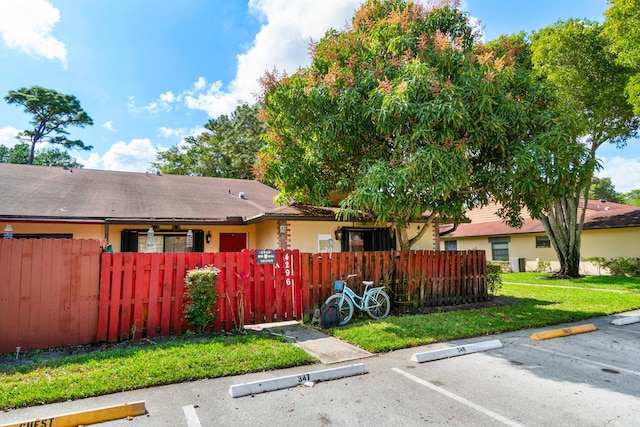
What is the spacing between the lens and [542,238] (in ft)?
72.9

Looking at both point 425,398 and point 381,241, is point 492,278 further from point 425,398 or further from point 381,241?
point 425,398

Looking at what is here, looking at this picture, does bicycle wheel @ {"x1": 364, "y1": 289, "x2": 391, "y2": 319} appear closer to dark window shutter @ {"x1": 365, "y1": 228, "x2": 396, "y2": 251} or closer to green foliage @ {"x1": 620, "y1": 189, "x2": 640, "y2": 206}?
dark window shutter @ {"x1": 365, "y1": 228, "x2": 396, "y2": 251}

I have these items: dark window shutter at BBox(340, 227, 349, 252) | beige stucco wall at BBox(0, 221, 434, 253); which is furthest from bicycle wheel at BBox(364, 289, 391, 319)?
dark window shutter at BBox(340, 227, 349, 252)

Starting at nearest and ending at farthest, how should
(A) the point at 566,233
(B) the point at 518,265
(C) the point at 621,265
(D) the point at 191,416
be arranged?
(D) the point at 191,416 → (A) the point at 566,233 → (C) the point at 621,265 → (B) the point at 518,265

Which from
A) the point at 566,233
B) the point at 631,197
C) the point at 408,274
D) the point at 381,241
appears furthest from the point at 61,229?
the point at 631,197

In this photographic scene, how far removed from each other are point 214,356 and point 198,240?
7.27m

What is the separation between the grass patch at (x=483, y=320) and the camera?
20.9ft

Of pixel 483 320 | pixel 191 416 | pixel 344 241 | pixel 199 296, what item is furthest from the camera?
pixel 344 241

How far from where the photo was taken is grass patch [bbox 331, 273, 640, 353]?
20.9 feet

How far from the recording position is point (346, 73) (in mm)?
8281

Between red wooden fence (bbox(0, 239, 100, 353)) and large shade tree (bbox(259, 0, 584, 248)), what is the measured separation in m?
4.88

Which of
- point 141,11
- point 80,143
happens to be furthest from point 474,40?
point 80,143

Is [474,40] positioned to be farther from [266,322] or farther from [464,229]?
[464,229]

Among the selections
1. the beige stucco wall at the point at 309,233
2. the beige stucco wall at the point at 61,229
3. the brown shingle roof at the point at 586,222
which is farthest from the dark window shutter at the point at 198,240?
the brown shingle roof at the point at 586,222
